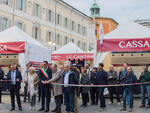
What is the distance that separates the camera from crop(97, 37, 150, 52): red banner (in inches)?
402

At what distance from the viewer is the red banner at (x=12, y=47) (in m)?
11.7

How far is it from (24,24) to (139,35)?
2072 centimetres

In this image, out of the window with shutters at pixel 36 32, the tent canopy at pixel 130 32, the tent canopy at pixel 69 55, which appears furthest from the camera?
the window with shutters at pixel 36 32

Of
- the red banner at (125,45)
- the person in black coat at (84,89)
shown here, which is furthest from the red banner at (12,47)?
the red banner at (125,45)

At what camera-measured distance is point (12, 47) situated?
11.9 m

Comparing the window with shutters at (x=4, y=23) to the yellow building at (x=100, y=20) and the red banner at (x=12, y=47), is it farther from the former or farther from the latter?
the yellow building at (x=100, y=20)

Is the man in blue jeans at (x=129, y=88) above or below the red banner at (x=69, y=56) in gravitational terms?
below

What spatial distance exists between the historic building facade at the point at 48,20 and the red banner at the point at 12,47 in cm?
1348

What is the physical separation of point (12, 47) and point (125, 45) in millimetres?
6080

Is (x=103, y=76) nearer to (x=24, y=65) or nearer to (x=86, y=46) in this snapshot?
(x=24, y=65)

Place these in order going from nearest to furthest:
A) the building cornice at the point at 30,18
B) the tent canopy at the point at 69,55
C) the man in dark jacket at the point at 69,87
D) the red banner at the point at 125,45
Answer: the man in dark jacket at the point at 69,87, the red banner at the point at 125,45, the tent canopy at the point at 69,55, the building cornice at the point at 30,18

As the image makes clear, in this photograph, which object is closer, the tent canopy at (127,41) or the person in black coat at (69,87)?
the person in black coat at (69,87)

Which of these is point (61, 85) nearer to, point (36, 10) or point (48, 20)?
point (36, 10)

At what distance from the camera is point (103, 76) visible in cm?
861
